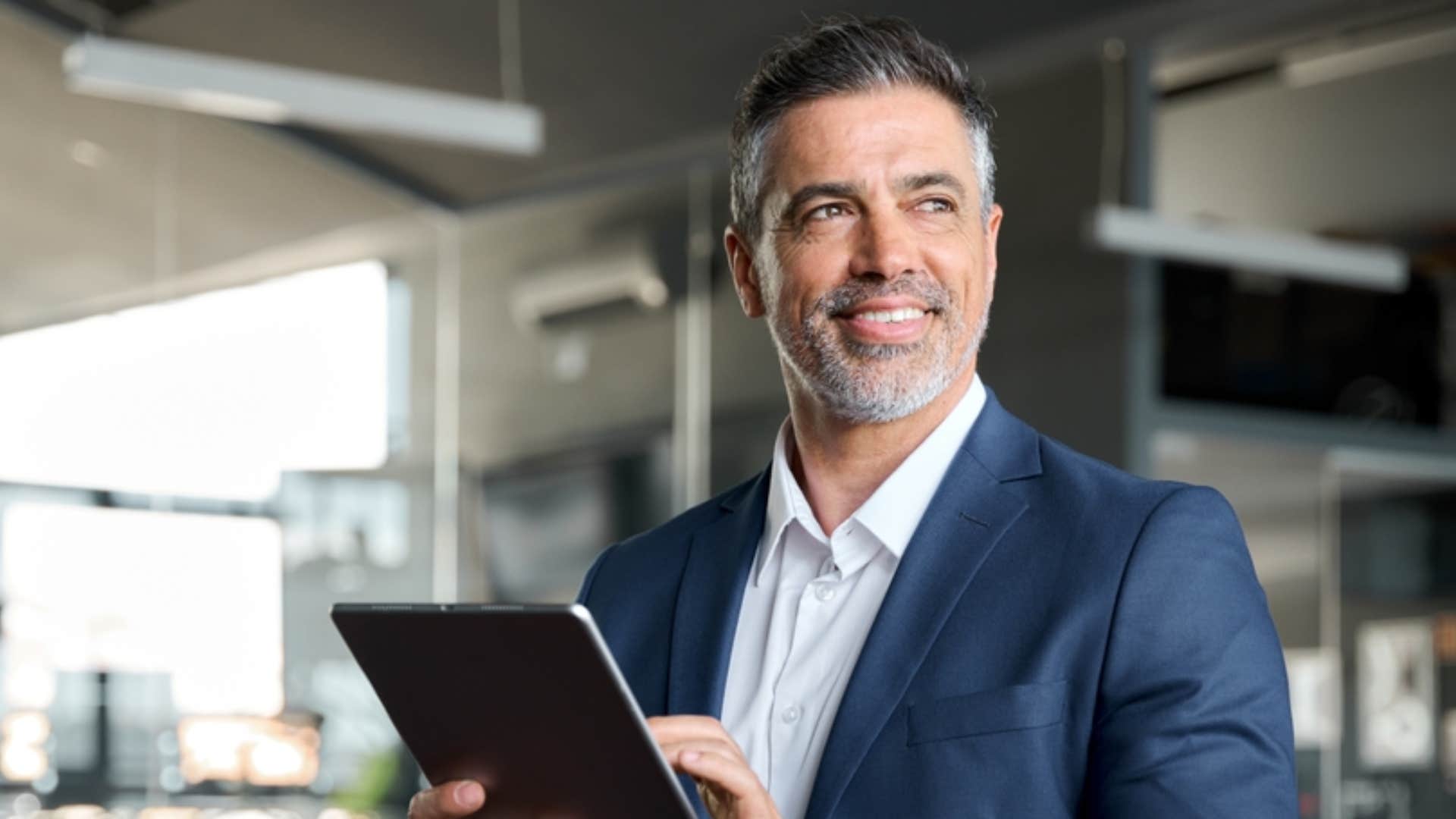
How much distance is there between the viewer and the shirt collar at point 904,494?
1724mm

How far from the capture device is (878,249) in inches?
66.2

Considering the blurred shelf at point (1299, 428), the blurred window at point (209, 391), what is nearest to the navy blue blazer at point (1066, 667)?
the blurred shelf at point (1299, 428)

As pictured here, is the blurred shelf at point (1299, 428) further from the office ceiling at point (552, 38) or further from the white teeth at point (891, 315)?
the white teeth at point (891, 315)

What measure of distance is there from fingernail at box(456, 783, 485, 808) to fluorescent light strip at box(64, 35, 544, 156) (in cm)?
361

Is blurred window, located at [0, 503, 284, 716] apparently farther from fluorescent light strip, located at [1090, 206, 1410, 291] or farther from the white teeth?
the white teeth

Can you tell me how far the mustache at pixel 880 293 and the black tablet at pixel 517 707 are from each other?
48 centimetres

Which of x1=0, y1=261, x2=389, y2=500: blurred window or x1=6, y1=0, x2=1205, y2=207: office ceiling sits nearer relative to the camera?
x1=0, y1=261, x2=389, y2=500: blurred window

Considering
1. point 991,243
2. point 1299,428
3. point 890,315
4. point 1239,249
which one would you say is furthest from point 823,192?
point 1299,428

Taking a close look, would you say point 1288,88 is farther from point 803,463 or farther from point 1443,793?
point 803,463

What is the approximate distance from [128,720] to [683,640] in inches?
210

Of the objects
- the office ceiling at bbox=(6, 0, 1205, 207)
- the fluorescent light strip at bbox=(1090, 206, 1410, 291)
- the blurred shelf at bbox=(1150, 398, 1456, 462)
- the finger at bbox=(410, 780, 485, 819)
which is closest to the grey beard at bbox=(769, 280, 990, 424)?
the finger at bbox=(410, 780, 485, 819)

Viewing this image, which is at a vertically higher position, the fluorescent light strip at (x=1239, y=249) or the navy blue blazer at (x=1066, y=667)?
the fluorescent light strip at (x=1239, y=249)

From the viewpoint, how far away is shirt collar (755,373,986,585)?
1.72 metres

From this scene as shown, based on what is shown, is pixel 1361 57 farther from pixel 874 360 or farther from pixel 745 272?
pixel 874 360
